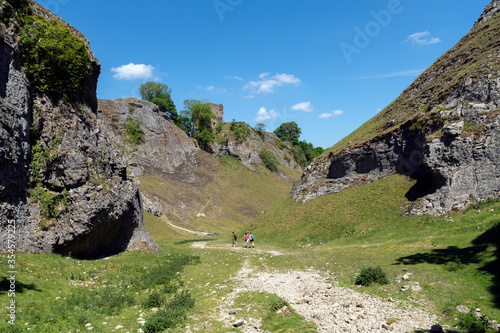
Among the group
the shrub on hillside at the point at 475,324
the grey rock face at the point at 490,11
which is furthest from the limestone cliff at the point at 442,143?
the shrub on hillside at the point at 475,324

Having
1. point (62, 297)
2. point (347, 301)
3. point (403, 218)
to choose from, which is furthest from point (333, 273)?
point (403, 218)

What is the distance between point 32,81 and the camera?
21594 millimetres

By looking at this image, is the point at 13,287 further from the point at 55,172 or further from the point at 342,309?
the point at 342,309

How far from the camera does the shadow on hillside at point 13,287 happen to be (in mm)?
12061

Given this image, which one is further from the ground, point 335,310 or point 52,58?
point 52,58

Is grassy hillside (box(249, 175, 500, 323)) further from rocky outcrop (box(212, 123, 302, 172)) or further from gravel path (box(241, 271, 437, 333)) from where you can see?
rocky outcrop (box(212, 123, 302, 172))

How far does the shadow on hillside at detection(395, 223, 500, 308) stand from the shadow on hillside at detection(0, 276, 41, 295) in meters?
20.1

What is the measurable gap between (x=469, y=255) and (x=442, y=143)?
840 inches

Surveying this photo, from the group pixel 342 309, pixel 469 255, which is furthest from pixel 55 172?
pixel 469 255

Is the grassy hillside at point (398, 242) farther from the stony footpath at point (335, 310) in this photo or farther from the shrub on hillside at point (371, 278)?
the stony footpath at point (335, 310)

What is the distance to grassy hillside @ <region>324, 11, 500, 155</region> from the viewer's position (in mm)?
38531

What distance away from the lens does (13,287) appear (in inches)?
485

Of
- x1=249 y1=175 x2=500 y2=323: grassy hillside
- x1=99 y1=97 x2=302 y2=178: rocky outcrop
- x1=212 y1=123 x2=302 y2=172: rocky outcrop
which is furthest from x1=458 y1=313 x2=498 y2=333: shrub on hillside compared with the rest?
x1=212 y1=123 x2=302 y2=172: rocky outcrop

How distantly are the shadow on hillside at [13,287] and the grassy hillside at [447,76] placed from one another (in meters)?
47.0
